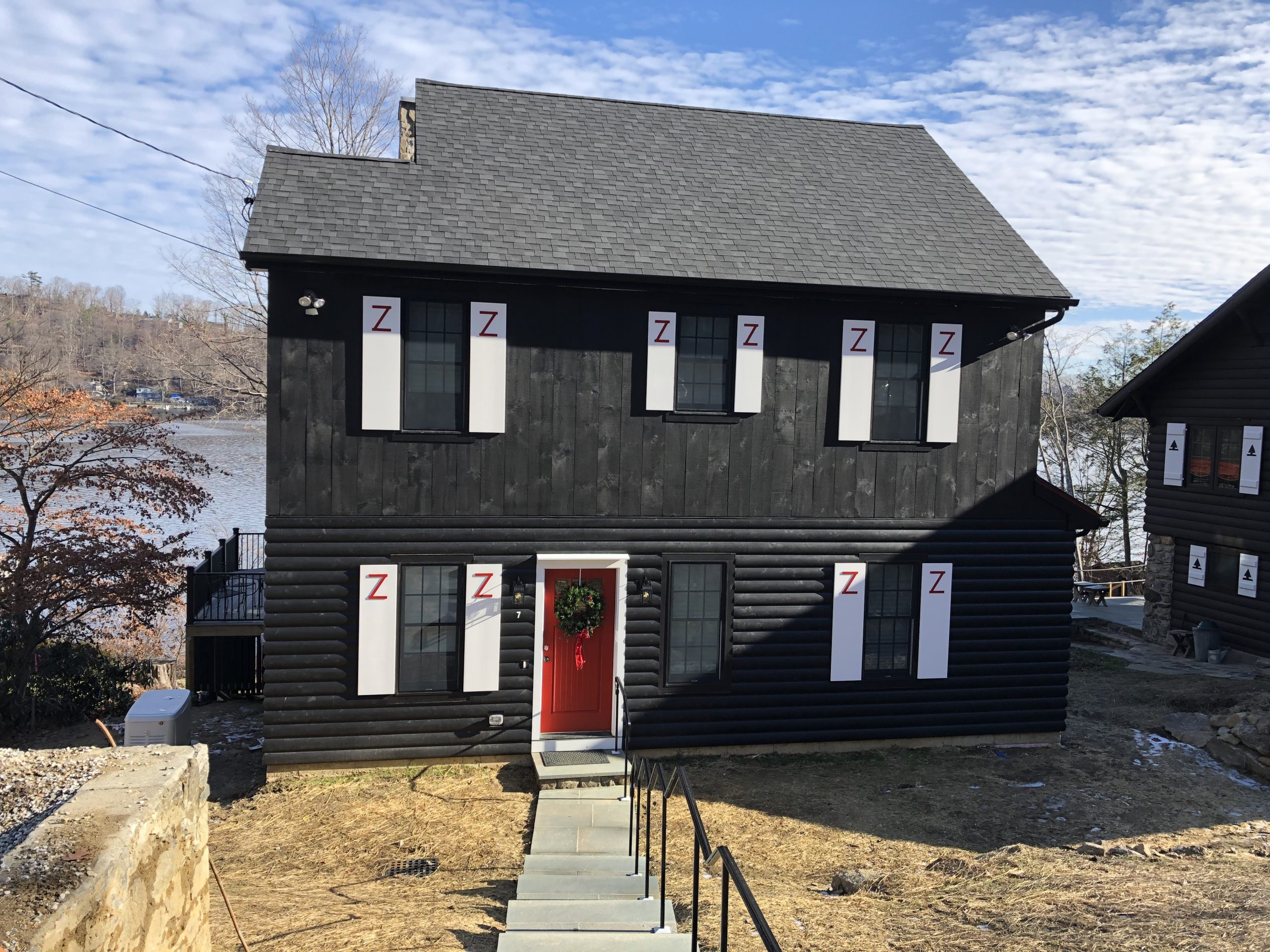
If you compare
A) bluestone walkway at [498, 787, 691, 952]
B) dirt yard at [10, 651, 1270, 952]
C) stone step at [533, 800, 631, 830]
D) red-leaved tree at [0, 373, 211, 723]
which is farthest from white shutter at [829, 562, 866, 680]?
red-leaved tree at [0, 373, 211, 723]

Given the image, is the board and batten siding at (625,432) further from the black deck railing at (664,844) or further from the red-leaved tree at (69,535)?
the red-leaved tree at (69,535)

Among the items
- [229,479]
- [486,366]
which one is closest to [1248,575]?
[486,366]

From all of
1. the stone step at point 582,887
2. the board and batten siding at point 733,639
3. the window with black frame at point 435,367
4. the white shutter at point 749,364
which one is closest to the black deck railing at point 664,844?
the stone step at point 582,887

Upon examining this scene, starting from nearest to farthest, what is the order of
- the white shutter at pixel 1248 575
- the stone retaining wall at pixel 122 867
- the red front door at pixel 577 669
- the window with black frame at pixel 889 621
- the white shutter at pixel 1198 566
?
the stone retaining wall at pixel 122 867 < the red front door at pixel 577 669 < the window with black frame at pixel 889 621 < the white shutter at pixel 1248 575 < the white shutter at pixel 1198 566

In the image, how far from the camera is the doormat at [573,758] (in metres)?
10.1

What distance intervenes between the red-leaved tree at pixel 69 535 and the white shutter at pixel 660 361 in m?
7.18

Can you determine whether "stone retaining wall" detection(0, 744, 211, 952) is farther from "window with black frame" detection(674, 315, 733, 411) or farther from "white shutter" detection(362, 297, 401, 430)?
"window with black frame" detection(674, 315, 733, 411)

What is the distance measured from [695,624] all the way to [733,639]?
1.56 feet

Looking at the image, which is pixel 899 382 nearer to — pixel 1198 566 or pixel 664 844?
pixel 664 844

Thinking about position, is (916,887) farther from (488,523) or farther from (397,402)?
(397,402)

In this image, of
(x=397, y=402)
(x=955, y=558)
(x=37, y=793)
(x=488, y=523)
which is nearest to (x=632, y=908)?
(x=37, y=793)

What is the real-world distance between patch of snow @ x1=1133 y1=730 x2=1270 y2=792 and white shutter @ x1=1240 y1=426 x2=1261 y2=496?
643cm

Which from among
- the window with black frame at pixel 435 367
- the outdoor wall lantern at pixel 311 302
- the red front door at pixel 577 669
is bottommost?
the red front door at pixel 577 669

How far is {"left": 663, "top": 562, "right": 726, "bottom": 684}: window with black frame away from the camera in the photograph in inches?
425
